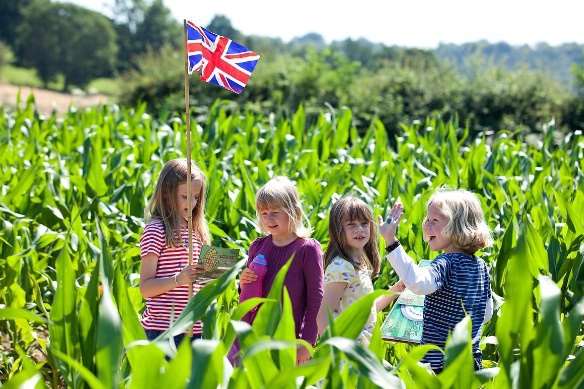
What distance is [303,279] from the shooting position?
3.34 m

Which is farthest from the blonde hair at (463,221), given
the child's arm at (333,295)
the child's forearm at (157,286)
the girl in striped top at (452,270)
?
the child's forearm at (157,286)

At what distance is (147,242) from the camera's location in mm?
3576

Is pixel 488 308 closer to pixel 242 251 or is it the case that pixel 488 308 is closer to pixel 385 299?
pixel 385 299

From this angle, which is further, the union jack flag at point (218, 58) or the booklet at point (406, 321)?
the union jack flag at point (218, 58)

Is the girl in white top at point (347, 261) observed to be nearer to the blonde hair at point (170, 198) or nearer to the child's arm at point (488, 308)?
the child's arm at point (488, 308)

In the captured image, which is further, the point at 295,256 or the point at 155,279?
the point at 155,279

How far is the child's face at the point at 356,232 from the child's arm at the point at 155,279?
59 centimetres

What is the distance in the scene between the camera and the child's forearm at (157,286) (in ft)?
11.3

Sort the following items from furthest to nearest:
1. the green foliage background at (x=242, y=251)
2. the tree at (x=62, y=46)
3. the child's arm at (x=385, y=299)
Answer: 1. the tree at (x=62, y=46)
2. the child's arm at (x=385, y=299)
3. the green foliage background at (x=242, y=251)

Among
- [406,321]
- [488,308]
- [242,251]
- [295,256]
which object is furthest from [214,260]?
[242,251]

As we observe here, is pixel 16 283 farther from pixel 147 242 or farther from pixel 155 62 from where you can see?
pixel 155 62

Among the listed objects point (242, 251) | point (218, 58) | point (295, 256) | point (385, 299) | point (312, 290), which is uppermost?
point (218, 58)

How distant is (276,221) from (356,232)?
299mm

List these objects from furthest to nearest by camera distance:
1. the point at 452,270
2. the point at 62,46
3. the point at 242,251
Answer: the point at 62,46, the point at 242,251, the point at 452,270
